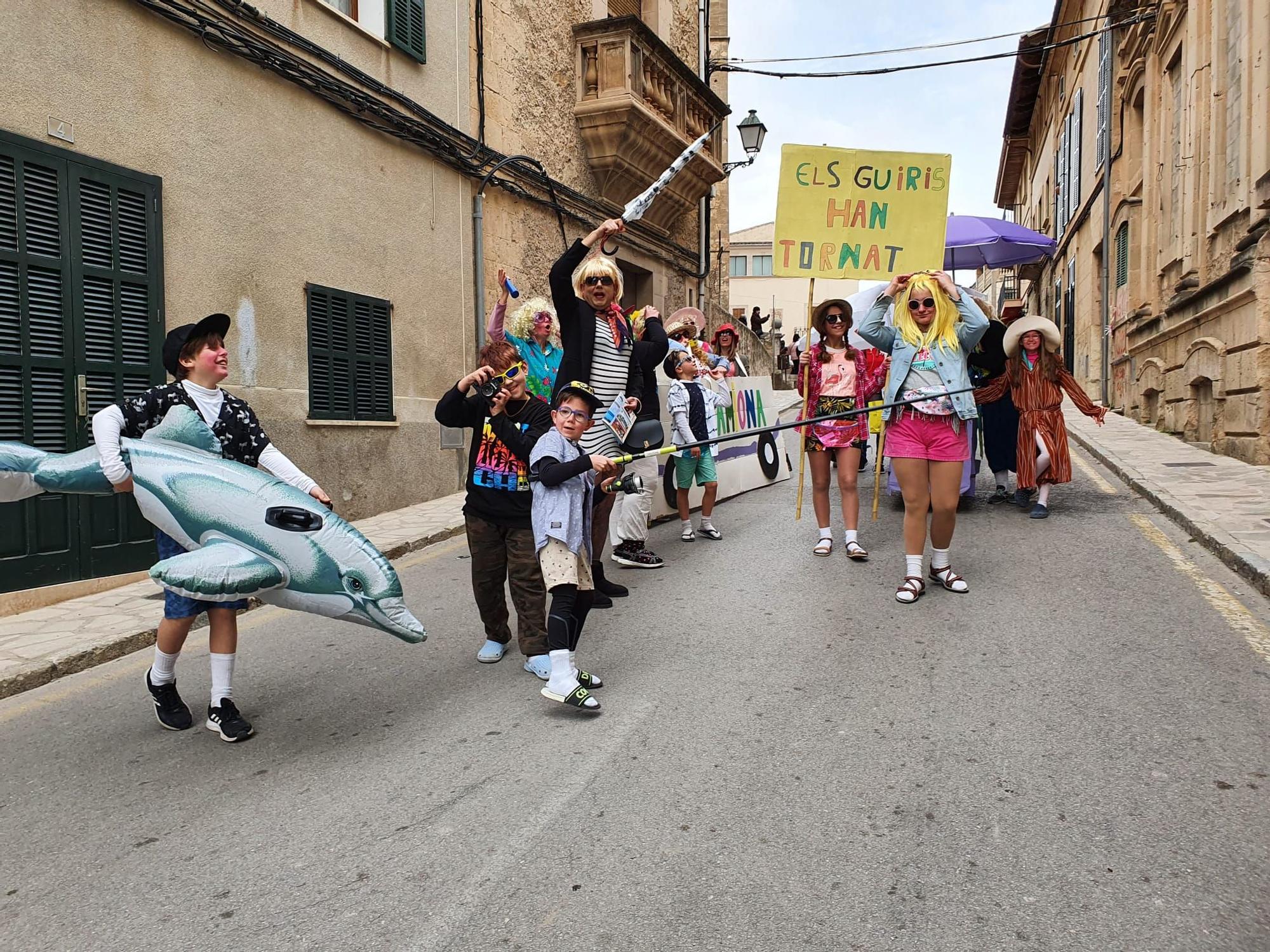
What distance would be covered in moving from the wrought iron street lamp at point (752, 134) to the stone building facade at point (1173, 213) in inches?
170

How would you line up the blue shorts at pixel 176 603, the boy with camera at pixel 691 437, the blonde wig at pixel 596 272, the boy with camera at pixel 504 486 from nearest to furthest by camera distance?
the blue shorts at pixel 176 603 → the boy with camera at pixel 504 486 → the blonde wig at pixel 596 272 → the boy with camera at pixel 691 437

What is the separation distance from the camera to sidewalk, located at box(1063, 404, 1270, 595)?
6.08m

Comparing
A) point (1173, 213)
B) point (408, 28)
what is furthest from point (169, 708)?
point (1173, 213)

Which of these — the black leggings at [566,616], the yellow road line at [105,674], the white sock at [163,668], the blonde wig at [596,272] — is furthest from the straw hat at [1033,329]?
the white sock at [163,668]

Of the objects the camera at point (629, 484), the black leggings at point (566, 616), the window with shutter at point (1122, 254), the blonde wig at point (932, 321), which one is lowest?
the black leggings at point (566, 616)

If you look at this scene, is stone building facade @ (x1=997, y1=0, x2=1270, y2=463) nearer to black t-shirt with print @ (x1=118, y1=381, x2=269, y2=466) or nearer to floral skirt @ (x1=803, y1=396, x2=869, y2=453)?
floral skirt @ (x1=803, y1=396, x2=869, y2=453)

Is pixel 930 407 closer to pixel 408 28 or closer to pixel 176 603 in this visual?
pixel 176 603

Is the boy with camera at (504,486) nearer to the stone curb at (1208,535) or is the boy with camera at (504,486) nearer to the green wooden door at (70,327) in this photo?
A: the green wooden door at (70,327)

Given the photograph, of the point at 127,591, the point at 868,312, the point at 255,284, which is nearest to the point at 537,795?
the point at 868,312

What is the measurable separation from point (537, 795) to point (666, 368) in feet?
16.3

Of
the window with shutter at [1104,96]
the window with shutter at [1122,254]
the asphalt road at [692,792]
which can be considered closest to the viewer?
the asphalt road at [692,792]

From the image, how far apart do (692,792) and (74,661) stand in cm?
351

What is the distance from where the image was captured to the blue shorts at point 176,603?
3592 mm

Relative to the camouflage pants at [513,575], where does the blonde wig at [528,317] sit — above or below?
above
